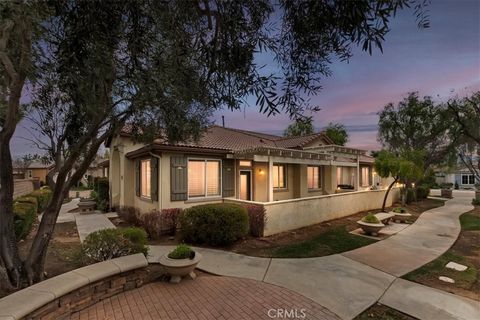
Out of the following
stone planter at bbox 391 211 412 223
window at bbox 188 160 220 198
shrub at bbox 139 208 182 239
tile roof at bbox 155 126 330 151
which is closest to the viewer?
shrub at bbox 139 208 182 239

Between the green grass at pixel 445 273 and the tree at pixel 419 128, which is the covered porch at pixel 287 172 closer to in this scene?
the green grass at pixel 445 273

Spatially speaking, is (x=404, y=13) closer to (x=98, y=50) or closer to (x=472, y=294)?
(x=98, y=50)

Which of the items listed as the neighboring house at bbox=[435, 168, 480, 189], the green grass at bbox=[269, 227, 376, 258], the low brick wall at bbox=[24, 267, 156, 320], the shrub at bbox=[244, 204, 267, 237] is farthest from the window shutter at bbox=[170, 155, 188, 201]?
the neighboring house at bbox=[435, 168, 480, 189]

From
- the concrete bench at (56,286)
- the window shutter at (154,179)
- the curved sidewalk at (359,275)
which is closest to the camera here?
the concrete bench at (56,286)

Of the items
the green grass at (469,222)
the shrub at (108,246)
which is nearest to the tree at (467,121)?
the green grass at (469,222)

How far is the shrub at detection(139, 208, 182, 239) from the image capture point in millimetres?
9250

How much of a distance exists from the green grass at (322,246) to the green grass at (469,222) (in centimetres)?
609

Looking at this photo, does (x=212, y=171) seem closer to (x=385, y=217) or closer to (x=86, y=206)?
(x=385, y=217)

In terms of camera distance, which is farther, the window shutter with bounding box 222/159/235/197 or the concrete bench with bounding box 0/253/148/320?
the window shutter with bounding box 222/159/235/197

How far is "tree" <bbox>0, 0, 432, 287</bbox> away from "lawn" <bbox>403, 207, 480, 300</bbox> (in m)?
5.10

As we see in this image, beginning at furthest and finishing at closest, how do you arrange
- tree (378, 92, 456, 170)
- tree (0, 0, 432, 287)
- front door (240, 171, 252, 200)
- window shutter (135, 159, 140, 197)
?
1. tree (378, 92, 456, 170)
2. front door (240, 171, 252, 200)
3. window shutter (135, 159, 140, 197)
4. tree (0, 0, 432, 287)

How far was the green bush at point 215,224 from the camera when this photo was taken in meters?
8.00

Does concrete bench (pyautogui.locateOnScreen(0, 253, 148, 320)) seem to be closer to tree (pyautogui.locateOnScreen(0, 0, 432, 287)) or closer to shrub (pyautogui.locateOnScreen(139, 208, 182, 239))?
tree (pyautogui.locateOnScreen(0, 0, 432, 287))

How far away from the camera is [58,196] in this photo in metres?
4.75
